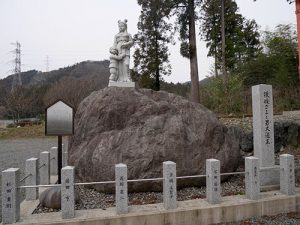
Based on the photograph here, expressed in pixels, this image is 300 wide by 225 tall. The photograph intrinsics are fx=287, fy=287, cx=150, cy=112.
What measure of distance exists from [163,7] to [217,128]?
13127mm

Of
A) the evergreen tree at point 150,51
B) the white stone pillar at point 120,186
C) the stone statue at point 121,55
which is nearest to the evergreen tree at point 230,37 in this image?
the evergreen tree at point 150,51

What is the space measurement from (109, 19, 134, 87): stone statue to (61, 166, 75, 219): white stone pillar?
4.29 m

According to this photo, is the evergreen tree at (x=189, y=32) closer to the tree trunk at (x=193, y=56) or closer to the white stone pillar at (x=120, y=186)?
the tree trunk at (x=193, y=56)

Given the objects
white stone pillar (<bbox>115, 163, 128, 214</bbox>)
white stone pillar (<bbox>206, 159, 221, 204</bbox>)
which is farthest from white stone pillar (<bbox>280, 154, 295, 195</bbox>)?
white stone pillar (<bbox>115, 163, 128, 214</bbox>)

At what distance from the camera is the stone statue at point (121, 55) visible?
8.73 meters

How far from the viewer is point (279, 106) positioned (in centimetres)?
1825

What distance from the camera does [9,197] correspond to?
4.64 m

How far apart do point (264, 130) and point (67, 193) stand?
187 inches

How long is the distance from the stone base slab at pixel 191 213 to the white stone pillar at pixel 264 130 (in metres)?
0.91

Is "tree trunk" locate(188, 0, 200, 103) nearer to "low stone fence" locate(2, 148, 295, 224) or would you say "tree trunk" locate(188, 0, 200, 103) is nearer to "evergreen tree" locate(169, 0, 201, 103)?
"evergreen tree" locate(169, 0, 201, 103)

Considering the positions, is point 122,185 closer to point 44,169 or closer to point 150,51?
point 44,169

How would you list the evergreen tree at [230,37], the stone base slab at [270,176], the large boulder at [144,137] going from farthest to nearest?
the evergreen tree at [230,37], the stone base slab at [270,176], the large boulder at [144,137]

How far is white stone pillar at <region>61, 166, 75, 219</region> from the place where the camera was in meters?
4.85

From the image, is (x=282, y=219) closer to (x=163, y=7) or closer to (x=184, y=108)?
(x=184, y=108)
